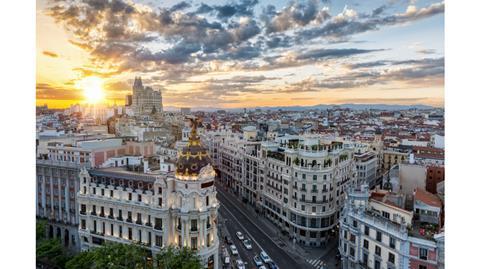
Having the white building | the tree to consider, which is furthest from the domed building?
the white building

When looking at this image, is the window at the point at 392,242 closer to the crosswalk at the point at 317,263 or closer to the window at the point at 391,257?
the window at the point at 391,257

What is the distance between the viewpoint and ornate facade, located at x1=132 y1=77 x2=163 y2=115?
23809 mm

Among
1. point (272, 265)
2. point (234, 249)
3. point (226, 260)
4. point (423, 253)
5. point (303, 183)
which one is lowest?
point (272, 265)

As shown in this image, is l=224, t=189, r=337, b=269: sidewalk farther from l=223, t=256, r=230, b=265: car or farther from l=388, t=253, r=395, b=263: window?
l=388, t=253, r=395, b=263: window

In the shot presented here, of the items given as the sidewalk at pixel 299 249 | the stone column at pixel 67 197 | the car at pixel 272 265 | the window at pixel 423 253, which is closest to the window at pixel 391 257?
the window at pixel 423 253

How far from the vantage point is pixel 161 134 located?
31.7 meters

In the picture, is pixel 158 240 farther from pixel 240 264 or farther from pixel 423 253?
pixel 423 253

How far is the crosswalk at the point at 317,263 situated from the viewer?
16148 millimetres

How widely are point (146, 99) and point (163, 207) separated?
1666 centimetres

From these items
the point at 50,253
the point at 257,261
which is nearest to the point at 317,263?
the point at 257,261

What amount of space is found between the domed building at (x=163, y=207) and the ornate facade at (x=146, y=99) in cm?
693

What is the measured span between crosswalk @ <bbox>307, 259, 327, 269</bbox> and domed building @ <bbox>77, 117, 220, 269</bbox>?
441cm

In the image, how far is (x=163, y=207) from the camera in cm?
1445
